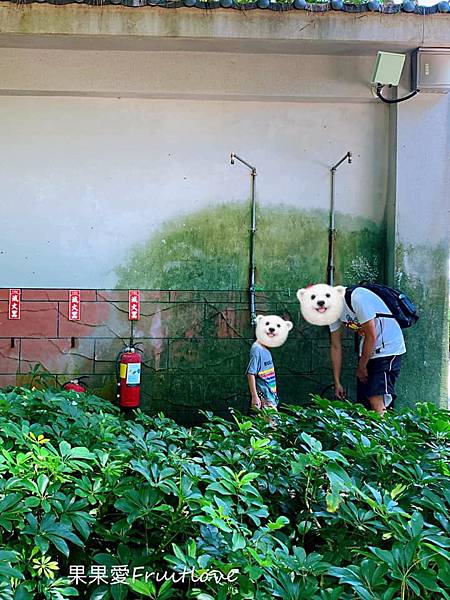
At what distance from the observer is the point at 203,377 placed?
20.3ft

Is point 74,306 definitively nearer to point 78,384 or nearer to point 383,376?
point 78,384

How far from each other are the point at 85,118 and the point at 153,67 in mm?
776

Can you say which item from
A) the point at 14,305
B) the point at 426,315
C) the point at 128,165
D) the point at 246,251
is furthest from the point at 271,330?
the point at 14,305

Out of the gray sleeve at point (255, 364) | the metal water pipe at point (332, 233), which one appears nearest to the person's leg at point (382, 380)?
the gray sleeve at point (255, 364)

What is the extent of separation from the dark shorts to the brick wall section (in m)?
Answer: 0.63

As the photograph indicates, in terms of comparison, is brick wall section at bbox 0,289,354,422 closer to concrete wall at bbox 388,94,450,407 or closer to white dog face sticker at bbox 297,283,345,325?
white dog face sticker at bbox 297,283,345,325

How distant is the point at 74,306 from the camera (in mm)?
6137

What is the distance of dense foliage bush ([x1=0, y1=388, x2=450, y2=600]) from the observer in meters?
1.48

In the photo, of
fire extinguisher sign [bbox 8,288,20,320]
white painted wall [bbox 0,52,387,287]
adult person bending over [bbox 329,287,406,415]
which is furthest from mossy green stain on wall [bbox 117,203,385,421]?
fire extinguisher sign [bbox 8,288,20,320]

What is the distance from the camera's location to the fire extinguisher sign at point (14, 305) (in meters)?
6.10

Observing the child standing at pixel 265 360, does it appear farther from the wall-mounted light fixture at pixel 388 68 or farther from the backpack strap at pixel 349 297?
the wall-mounted light fixture at pixel 388 68

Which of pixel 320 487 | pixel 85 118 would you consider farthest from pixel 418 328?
pixel 320 487

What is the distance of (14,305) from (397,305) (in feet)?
11.1

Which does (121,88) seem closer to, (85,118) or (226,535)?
(85,118)
